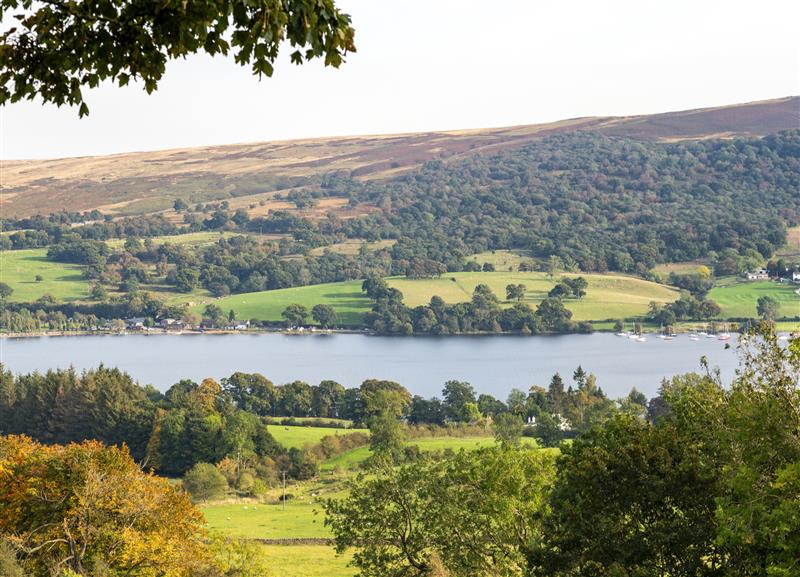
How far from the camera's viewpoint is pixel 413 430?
55.7 meters

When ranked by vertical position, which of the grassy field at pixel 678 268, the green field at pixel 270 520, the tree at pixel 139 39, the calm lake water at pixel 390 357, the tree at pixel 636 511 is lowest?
the calm lake water at pixel 390 357

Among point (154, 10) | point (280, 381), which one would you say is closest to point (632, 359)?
point (280, 381)

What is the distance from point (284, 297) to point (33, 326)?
26672 millimetres

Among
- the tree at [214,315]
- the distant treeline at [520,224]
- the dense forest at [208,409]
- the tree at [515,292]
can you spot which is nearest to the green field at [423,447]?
the dense forest at [208,409]

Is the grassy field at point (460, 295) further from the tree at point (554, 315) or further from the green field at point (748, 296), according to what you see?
the green field at point (748, 296)

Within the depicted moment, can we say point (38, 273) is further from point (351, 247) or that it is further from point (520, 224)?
point (520, 224)

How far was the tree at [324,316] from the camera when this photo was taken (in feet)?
371

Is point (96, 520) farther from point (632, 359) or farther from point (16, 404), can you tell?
point (632, 359)

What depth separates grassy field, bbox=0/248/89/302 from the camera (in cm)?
12336

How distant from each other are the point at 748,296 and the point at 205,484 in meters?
81.5

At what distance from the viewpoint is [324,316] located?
113375mm

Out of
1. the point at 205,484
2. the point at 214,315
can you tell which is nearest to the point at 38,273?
the point at 214,315

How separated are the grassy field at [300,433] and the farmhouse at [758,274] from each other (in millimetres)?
80659

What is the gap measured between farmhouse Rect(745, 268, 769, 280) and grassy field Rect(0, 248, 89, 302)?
75.3 meters
